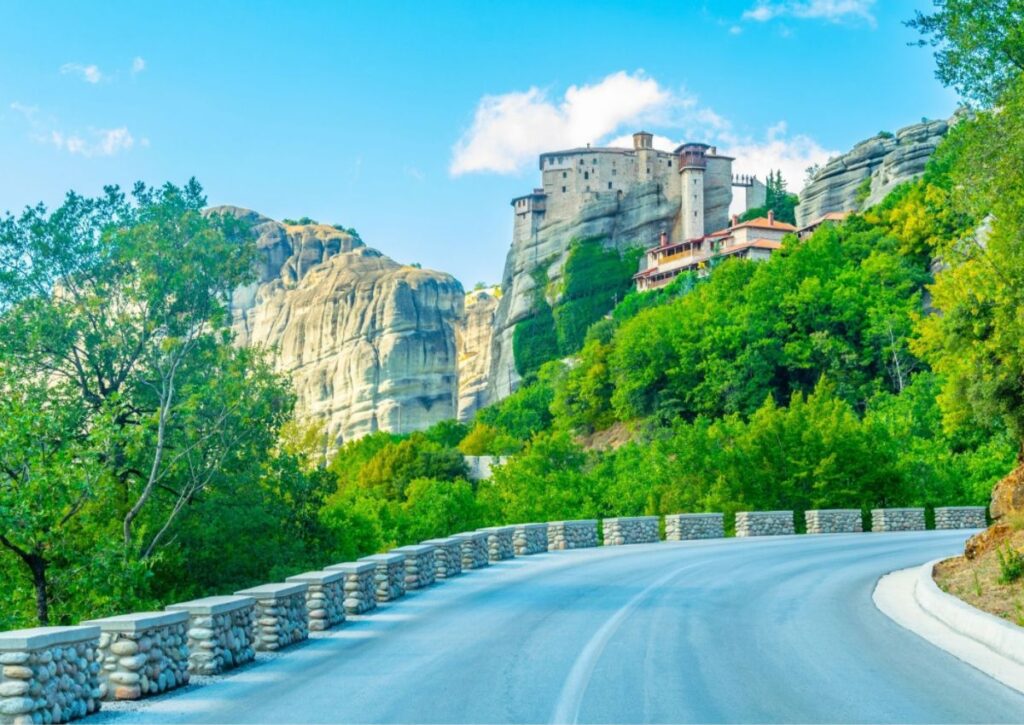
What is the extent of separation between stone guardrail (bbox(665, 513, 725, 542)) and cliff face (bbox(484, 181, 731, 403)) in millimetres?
80945

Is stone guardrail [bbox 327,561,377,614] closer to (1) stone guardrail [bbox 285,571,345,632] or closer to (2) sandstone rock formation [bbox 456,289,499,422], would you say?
(1) stone guardrail [bbox 285,571,345,632]

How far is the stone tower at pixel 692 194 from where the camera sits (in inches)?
4678

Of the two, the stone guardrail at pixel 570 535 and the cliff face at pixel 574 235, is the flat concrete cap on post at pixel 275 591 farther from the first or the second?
the cliff face at pixel 574 235

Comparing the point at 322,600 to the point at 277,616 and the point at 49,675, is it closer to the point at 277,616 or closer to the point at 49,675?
the point at 277,616

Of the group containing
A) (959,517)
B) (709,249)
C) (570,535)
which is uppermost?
(709,249)

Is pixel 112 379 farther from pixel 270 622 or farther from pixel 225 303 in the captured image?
pixel 270 622

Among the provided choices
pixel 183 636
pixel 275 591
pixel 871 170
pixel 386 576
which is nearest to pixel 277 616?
pixel 275 591

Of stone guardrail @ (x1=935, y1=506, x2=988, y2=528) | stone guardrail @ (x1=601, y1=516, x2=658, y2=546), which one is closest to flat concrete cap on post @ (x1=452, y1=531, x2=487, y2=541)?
stone guardrail @ (x1=601, y1=516, x2=658, y2=546)

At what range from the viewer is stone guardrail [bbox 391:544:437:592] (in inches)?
769

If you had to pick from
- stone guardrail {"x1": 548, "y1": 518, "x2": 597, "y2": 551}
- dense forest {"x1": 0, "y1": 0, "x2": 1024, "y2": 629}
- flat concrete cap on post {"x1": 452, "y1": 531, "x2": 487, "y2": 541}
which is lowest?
stone guardrail {"x1": 548, "y1": 518, "x2": 597, "y2": 551}

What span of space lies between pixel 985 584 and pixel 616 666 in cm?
827

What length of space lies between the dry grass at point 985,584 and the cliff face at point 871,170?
82614mm

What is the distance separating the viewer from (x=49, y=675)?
8352 millimetres

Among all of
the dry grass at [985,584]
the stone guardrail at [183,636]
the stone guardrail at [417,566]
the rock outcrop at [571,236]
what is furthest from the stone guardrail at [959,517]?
the rock outcrop at [571,236]
